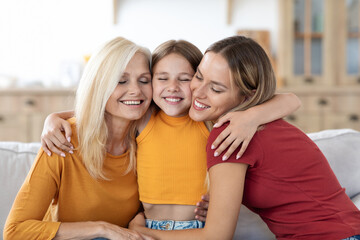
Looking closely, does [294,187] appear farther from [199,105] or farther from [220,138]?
[199,105]

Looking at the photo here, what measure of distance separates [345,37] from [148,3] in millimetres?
1775

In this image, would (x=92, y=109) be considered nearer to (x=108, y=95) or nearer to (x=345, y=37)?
(x=108, y=95)

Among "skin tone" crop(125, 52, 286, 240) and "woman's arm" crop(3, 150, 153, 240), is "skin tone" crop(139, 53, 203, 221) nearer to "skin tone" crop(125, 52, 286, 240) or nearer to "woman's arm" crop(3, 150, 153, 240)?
"skin tone" crop(125, 52, 286, 240)

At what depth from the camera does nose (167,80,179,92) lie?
1.35 m

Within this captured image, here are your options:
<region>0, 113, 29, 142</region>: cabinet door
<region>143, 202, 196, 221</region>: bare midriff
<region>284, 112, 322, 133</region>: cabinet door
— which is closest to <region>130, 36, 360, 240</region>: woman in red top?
<region>143, 202, 196, 221</region>: bare midriff

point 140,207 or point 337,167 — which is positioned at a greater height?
point 337,167

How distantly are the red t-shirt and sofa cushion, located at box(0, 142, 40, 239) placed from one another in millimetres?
771

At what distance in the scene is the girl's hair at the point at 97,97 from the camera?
4.13ft

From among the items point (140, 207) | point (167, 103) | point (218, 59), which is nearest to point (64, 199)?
point (140, 207)

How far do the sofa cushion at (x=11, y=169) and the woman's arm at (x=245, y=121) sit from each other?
0.79 m

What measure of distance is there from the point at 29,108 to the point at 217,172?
7.97 feet

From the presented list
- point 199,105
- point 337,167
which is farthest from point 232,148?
point 337,167

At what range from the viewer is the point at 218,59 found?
1194mm

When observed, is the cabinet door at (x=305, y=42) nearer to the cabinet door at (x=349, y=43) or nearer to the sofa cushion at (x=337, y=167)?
the cabinet door at (x=349, y=43)
